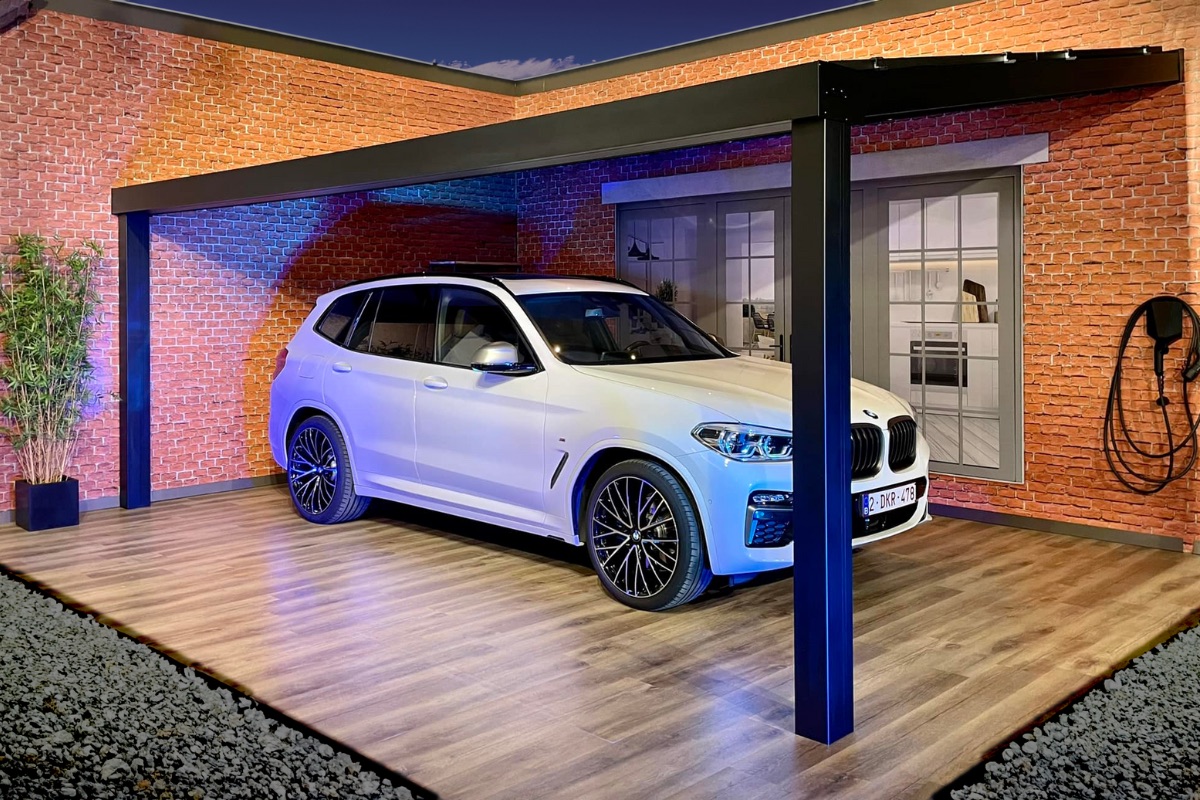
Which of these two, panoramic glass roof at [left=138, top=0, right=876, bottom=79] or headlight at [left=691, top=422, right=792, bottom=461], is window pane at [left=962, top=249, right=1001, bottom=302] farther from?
panoramic glass roof at [left=138, top=0, right=876, bottom=79]

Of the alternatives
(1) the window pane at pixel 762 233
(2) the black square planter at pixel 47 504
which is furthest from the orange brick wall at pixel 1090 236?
(2) the black square planter at pixel 47 504

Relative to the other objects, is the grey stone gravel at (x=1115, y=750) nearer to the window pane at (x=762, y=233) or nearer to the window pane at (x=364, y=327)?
the window pane at (x=364, y=327)

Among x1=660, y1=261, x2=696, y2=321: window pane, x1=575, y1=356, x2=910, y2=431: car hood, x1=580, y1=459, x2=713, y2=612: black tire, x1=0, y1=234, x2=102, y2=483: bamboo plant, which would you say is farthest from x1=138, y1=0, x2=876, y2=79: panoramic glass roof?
x1=580, y1=459, x2=713, y2=612: black tire

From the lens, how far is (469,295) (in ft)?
21.8

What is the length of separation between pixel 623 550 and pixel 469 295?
197 cm

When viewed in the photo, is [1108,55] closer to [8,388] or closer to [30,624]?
[30,624]

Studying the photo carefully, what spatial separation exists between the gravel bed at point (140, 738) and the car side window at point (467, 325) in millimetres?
2460

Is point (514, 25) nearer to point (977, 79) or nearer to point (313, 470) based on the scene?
point (313, 470)

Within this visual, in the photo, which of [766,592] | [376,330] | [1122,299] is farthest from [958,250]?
[376,330]

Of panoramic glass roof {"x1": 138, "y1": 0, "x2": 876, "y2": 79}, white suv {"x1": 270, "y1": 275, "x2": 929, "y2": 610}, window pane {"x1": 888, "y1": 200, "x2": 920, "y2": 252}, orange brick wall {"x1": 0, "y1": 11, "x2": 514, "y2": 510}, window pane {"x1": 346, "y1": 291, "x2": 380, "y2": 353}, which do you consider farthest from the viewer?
panoramic glass roof {"x1": 138, "y1": 0, "x2": 876, "y2": 79}

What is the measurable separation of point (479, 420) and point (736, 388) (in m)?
1.56

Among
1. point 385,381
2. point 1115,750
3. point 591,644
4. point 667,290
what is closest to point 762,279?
point 667,290

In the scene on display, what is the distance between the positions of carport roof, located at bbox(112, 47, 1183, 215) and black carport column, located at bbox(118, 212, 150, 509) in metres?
1.40

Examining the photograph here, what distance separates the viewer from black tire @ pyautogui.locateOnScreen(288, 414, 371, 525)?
7.36 m
